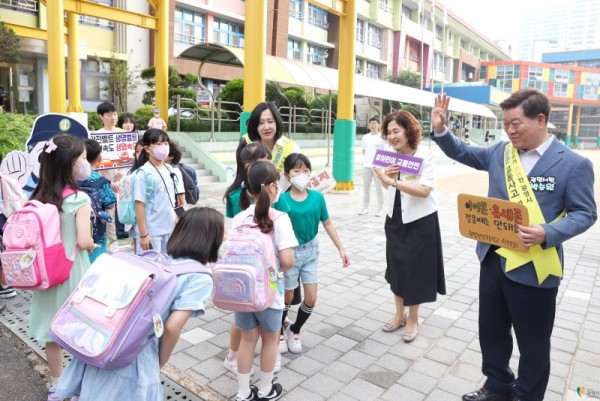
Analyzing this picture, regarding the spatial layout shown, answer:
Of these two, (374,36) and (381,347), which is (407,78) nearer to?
(374,36)

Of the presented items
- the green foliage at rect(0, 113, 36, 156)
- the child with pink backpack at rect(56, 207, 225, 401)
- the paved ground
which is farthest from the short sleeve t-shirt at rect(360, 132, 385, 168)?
the child with pink backpack at rect(56, 207, 225, 401)

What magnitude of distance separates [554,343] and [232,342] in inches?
98.4

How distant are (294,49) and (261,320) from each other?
28.4m

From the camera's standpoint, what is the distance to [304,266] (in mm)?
3205

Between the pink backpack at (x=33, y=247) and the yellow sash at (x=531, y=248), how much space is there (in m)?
2.39

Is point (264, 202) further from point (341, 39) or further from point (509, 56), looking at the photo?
point (509, 56)

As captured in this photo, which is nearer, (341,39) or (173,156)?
(173,156)

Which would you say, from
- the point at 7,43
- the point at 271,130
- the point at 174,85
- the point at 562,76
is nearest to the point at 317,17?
the point at 174,85

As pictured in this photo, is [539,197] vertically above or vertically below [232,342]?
above

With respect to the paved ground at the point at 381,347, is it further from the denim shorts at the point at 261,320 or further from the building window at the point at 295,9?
the building window at the point at 295,9

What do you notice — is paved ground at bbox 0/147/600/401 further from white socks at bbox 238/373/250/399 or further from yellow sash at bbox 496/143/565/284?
yellow sash at bbox 496/143/565/284

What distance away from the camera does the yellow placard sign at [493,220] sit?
2.38 metres

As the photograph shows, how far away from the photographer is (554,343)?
3.70 metres

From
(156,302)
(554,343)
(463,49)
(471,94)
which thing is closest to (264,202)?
(156,302)
